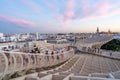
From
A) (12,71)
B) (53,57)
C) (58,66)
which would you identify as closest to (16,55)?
(12,71)

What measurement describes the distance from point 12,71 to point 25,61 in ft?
2.70

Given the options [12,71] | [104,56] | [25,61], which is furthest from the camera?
[104,56]

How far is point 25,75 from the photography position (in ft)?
24.0

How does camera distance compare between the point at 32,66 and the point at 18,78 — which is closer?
the point at 18,78

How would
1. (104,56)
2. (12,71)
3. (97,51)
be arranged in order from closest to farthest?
(12,71), (104,56), (97,51)

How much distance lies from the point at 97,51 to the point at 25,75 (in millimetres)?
13829

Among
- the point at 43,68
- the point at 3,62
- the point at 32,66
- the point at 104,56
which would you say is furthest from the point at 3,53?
the point at 104,56

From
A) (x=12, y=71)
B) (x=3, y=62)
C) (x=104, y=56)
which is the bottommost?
(x=104, y=56)

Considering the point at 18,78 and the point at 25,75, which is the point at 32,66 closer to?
the point at 25,75

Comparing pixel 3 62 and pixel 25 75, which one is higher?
pixel 3 62

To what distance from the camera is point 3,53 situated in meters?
5.69

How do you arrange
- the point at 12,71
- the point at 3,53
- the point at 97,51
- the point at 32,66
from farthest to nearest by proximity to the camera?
the point at 97,51 < the point at 32,66 < the point at 12,71 < the point at 3,53

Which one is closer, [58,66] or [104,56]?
[58,66]

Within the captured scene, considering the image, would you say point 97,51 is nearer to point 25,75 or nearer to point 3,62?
point 25,75
